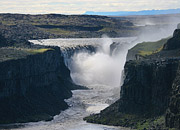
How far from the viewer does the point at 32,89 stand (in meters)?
170

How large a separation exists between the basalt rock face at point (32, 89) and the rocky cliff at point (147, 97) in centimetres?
1610

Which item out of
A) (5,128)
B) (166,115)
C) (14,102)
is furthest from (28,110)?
(166,115)

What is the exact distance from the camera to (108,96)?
608 feet

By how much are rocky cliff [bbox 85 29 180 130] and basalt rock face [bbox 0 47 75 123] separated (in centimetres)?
1610

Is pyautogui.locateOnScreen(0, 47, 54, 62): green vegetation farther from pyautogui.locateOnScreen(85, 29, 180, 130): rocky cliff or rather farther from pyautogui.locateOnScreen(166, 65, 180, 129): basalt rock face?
pyautogui.locateOnScreen(166, 65, 180, 129): basalt rock face

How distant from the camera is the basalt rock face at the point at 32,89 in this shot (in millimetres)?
154375

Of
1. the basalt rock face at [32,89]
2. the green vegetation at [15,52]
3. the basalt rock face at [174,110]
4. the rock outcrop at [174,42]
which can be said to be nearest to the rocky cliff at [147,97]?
the basalt rock face at [174,110]

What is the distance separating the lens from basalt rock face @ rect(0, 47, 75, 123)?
154375mm

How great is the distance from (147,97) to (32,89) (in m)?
36.3

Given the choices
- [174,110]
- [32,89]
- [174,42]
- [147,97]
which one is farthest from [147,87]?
[32,89]

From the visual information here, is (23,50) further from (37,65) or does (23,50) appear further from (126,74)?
(126,74)

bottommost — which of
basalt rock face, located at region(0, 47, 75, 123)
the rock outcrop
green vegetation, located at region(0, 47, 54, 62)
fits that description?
basalt rock face, located at region(0, 47, 75, 123)

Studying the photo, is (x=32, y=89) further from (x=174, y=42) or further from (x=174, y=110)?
(x=174, y=110)

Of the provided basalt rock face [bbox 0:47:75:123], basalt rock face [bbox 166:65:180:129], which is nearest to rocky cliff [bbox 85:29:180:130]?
basalt rock face [bbox 166:65:180:129]
